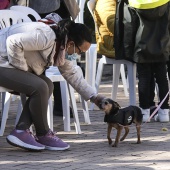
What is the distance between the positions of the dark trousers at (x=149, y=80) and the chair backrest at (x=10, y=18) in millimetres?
1518

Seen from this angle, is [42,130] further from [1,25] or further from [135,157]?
[1,25]

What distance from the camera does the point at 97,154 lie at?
19.6 ft

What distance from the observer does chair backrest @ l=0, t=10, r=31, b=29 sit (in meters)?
7.00

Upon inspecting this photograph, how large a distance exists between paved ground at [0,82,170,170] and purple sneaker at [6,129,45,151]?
5cm

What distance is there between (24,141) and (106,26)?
97.0 inches

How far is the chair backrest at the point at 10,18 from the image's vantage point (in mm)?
7000

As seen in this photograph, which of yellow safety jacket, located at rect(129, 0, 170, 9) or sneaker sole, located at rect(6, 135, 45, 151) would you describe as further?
yellow safety jacket, located at rect(129, 0, 170, 9)

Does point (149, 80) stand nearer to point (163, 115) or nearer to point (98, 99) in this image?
point (163, 115)

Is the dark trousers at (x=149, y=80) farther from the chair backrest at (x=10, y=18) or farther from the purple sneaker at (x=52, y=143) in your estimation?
the purple sneaker at (x=52, y=143)

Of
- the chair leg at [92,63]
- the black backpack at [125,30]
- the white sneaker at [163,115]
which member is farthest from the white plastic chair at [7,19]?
→ the chair leg at [92,63]

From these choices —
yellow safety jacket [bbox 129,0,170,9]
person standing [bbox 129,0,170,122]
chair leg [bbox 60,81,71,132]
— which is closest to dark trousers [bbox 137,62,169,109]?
person standing [bbox 129,0,170,122]

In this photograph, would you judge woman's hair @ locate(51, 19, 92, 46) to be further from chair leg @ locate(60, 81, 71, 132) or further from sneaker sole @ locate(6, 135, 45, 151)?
chair leg @ locate(60, 81, 71, 132)

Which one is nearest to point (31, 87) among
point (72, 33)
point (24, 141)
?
point (24, 141)

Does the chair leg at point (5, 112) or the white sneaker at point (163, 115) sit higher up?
the chair leg at point (5, 112)
